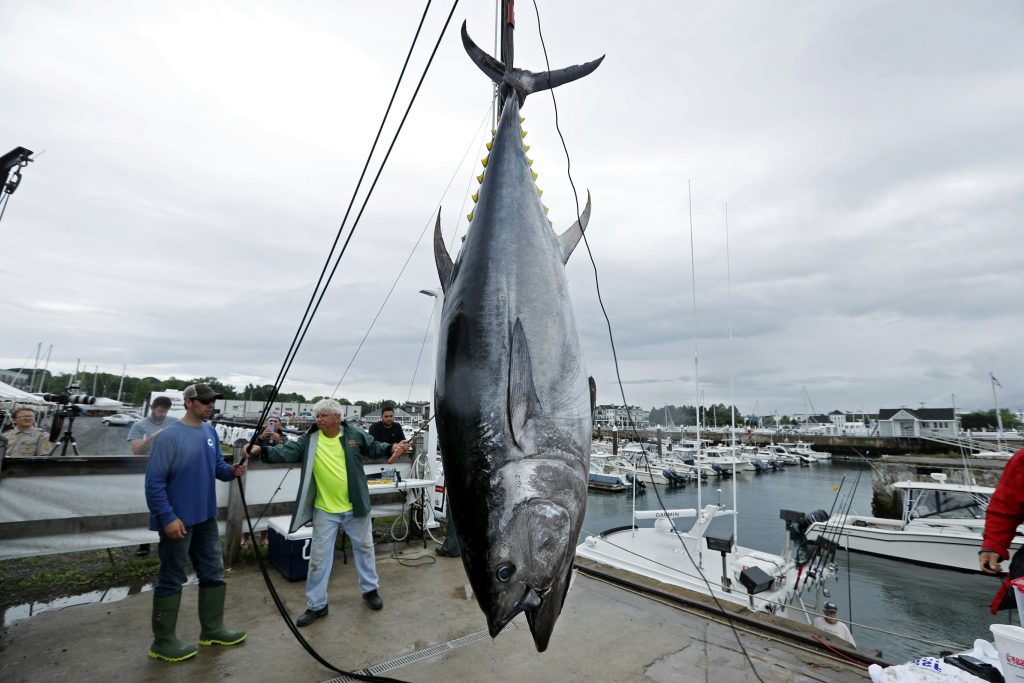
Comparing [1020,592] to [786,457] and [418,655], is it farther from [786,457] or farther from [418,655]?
[786,457]

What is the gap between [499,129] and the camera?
191cm

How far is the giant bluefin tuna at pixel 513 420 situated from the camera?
122 cm

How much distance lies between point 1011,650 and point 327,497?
377cm

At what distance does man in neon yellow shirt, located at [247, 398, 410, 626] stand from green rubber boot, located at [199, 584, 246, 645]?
50 cm

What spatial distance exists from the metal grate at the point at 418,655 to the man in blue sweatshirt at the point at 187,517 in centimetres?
96

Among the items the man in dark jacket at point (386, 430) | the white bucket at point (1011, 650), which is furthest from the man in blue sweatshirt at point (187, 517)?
the white bucket at point (1011, 650)

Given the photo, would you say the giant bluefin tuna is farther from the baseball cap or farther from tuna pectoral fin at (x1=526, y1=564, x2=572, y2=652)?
the baseball cap

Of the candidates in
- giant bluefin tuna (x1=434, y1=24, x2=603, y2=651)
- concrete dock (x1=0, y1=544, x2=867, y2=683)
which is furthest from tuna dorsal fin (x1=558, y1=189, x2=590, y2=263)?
concrete dock (x1=0, y1=544, x2=867, y2=683)

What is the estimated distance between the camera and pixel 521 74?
200 centimetres

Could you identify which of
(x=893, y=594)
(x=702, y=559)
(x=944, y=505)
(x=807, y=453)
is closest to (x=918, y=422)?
(x=807, y=453)

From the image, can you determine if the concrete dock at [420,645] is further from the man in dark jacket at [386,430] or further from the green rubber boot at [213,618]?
the man in dark jacket at [386,430]

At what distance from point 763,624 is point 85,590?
5.35m

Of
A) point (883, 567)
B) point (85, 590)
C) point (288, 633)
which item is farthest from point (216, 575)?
point (883, 567)

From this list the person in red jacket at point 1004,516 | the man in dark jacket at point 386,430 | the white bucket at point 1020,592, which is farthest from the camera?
the man in dark jacket at point 386,430
